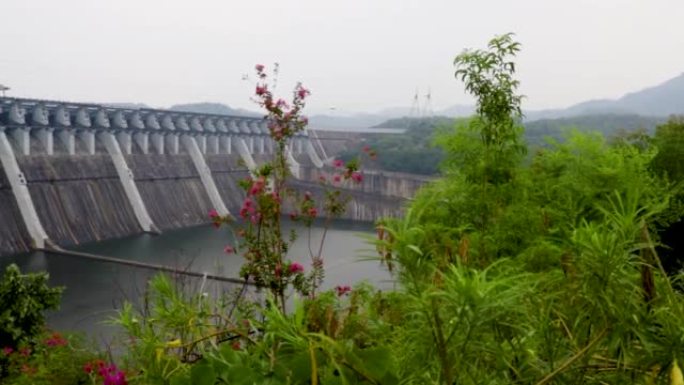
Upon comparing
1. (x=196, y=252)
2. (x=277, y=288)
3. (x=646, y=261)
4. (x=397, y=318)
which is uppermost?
(x=646, y=261)

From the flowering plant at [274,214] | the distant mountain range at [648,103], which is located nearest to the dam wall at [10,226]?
the flowering plant at [274,214]

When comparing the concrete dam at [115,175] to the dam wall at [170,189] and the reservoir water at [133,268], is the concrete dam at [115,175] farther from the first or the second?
the reservoir water at [133,268]

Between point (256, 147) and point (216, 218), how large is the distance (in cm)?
2944

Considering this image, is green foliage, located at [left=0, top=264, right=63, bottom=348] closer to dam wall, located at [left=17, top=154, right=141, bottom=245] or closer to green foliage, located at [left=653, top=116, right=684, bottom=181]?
green foliage, located at [left=653, top=116, right=684, bottom=181]

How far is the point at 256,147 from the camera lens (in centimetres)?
3334

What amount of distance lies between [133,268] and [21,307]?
844 centimetres

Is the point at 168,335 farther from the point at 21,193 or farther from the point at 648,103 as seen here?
the point at 648,103

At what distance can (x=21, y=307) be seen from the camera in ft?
22.7

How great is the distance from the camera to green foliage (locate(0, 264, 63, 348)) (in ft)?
22.3

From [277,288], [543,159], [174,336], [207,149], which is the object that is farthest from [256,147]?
[174,336]

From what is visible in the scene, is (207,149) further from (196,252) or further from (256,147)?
(196,252)

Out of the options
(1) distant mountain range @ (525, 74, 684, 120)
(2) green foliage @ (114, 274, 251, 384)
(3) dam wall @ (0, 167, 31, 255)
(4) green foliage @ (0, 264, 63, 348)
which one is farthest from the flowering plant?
(1) distant mountain range @ (525, 74, 684, 120)

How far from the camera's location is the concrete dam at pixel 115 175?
739 inches

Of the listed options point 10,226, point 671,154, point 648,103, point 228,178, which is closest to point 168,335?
point 671,154
